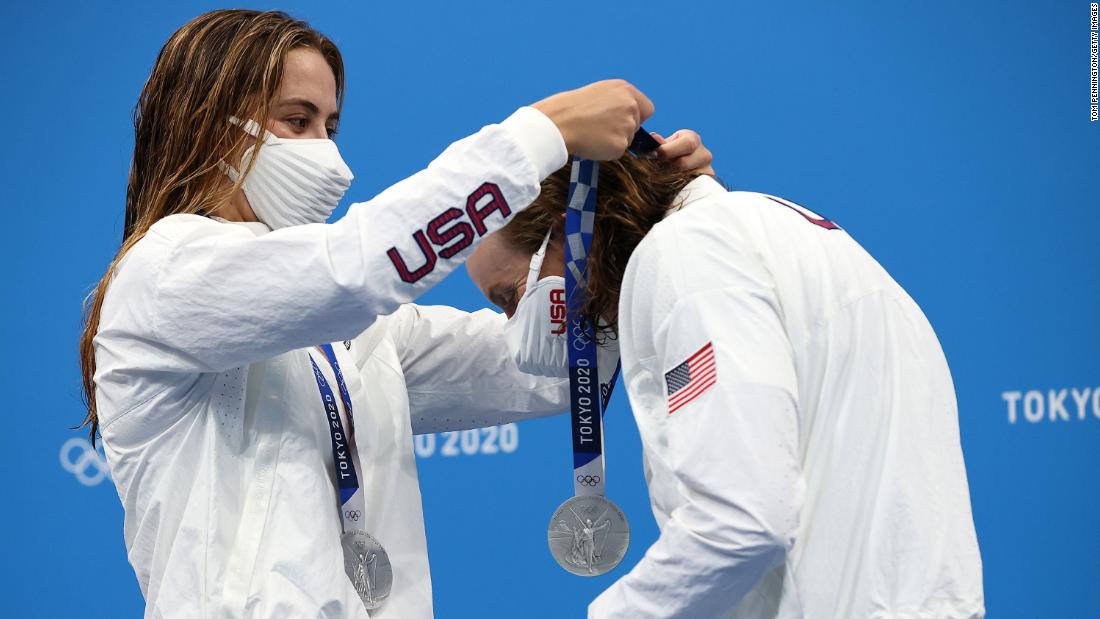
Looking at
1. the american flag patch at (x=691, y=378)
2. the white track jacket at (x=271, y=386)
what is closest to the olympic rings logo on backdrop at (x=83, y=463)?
the white track jacket at (x=271, y=386)

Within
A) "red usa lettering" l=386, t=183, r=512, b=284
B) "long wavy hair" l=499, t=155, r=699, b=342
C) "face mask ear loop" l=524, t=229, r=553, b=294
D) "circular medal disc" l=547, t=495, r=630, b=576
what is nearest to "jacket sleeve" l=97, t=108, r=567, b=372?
"red usa lettering" l=386, t=183, r=512, b=284

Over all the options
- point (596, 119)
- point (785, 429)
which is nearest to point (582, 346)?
point (596, 119)

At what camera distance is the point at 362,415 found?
5.17 feet

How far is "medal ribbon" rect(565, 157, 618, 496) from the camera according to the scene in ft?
4.57

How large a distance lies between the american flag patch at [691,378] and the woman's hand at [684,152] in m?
0.38

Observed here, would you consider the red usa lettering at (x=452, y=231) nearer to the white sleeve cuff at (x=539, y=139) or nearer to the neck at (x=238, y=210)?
the white sleeve cuff at (x=539, y=139)

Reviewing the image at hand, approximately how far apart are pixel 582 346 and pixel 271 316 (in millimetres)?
427

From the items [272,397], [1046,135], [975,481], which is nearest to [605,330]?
[272,397]

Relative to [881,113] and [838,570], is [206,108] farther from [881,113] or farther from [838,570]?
[881,113]

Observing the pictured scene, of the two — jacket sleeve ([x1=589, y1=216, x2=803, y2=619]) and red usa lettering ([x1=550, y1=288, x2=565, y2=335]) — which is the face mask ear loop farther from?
jacket sleeve ([x1=589, y1=216, x2=803, y2=619])

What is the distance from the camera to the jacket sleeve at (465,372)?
1.86 m

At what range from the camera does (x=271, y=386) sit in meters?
1.47

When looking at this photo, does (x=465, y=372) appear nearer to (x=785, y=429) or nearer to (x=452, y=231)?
(x=452, y=231)

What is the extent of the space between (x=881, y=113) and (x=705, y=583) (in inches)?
76.3
